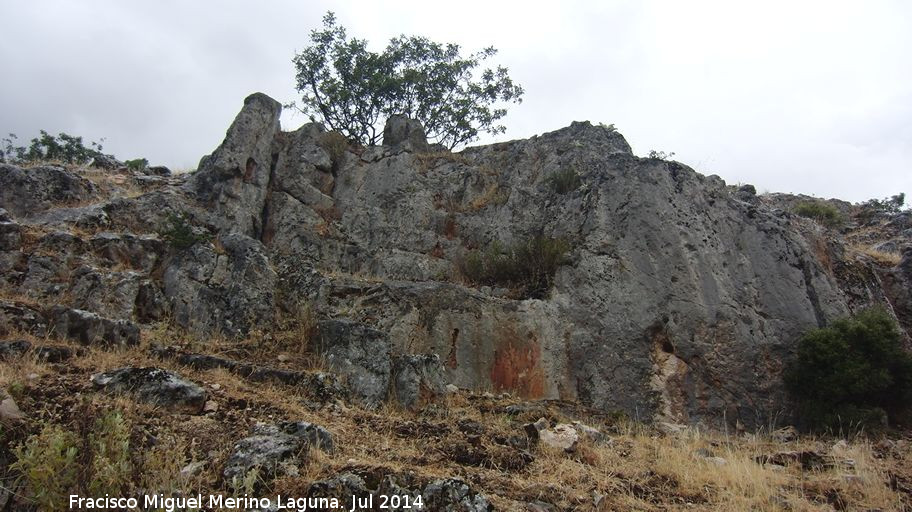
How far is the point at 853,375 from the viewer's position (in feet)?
34.3

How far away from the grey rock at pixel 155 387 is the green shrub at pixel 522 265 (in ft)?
22.1

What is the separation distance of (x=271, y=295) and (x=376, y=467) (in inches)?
221

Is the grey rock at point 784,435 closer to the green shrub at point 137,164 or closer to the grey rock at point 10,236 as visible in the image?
the grey rock at point 10,236

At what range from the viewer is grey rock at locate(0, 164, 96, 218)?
12.4m

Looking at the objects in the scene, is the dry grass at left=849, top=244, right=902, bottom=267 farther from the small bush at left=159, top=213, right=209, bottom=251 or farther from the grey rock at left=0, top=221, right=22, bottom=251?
the grey rock at left=0, top=221, right=22, bottom=251

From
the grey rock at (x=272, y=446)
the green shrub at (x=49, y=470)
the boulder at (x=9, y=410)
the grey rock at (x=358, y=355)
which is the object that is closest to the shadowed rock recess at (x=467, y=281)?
the grey rock at (x=358, y=355)

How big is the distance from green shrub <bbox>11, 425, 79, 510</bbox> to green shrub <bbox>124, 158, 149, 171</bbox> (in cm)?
1347

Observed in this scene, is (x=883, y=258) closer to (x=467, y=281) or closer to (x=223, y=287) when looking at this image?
(x=467, y=281)

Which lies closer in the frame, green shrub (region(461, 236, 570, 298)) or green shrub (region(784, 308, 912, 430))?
green shrub (region(784, 308, 912, 430))

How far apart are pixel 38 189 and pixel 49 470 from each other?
392 inches

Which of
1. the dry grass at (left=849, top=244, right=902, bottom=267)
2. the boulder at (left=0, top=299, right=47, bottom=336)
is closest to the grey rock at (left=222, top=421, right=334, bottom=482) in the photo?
the boulder at (left=0, top=299, right=47, bottom=336)

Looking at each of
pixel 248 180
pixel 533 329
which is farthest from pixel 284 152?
pixel 533 329

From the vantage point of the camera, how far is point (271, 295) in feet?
35.6

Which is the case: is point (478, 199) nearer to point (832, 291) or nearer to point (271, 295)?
point (271, 295)
